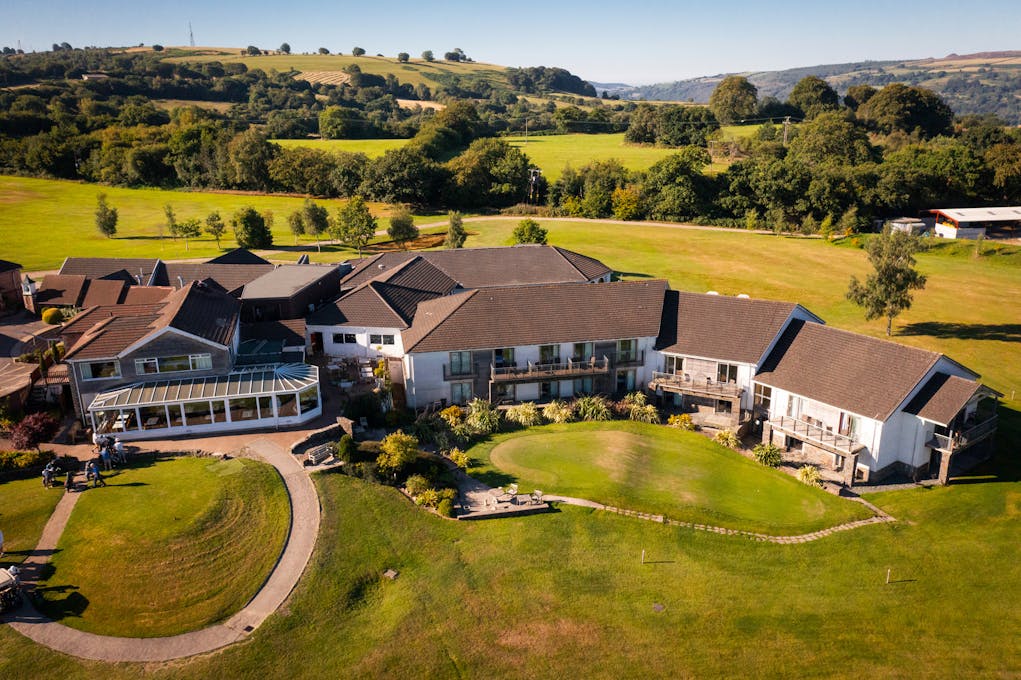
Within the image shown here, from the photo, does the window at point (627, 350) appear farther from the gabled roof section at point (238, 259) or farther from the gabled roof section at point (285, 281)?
the gabled roof section at point (238, 259)

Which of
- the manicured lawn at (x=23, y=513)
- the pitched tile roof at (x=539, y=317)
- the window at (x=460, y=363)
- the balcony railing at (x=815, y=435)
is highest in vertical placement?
the pitched tile roof at (x=539, y=317)

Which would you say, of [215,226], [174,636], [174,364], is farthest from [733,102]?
[174,636]

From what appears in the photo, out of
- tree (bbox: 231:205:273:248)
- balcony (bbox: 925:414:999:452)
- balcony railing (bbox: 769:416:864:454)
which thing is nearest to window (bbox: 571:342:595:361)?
balcony railing (bbox: 769:416:864:454)

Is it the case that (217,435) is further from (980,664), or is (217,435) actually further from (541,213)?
(541,213)

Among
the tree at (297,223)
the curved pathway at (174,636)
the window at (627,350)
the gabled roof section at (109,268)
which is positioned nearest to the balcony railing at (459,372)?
the window at (627,350)

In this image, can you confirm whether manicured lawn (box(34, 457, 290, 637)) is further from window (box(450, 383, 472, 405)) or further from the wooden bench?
window (box(450, 383, 472, 405))

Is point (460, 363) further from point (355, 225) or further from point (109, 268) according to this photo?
point (355, 225)

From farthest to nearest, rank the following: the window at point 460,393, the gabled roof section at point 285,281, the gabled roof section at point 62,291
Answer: the gabled roof section at point 62,291 → the gabled roof section at point 285,281 → the window at point 460,393

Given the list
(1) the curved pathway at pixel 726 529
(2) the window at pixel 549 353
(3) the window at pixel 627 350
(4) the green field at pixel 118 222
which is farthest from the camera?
(4) the green field at pixel 118 222

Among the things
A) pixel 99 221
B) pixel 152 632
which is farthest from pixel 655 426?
pixel 99 221
